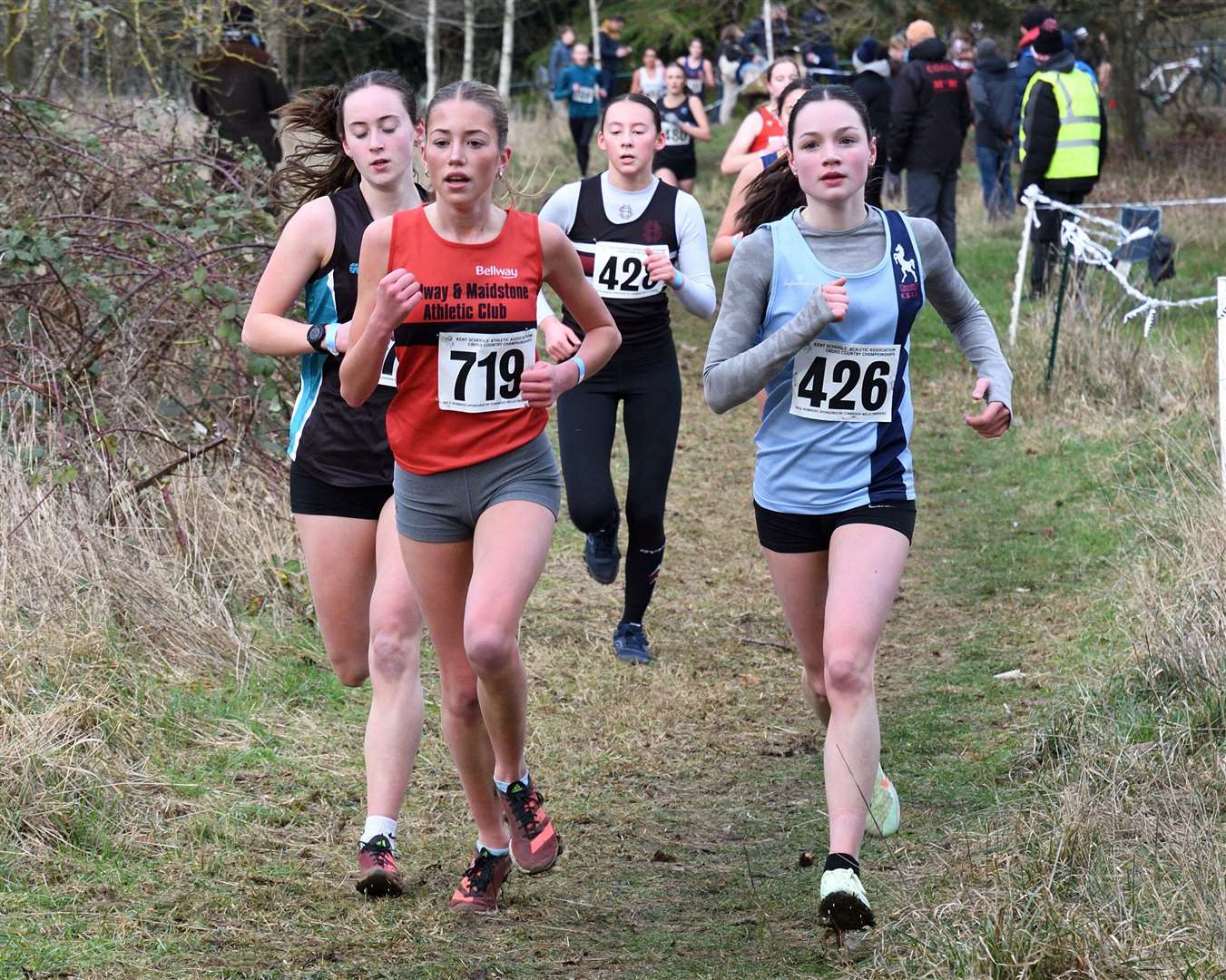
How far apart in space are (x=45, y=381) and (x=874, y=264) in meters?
3.78

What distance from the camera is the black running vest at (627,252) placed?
239 inches

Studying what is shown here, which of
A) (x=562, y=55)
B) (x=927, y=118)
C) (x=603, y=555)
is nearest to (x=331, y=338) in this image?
(x=603, y=555)

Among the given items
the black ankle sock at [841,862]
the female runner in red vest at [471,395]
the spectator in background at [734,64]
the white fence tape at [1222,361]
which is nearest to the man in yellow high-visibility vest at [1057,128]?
the white fence tape at [1222,361]

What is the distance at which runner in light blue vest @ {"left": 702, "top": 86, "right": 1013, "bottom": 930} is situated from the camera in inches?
155

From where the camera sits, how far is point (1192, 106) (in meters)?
24.9

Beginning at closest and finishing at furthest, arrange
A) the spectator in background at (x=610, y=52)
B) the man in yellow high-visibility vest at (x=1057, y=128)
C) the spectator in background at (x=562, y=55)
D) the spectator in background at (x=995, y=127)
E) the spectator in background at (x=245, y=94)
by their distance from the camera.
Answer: the spectator in background at (x=245, y=94), the man in yellow high-visibility vest at (x=1057, y=128), the spectator in background at (x=995, y=127), the spectator in background at (x=562, y=55), the spectator in background at (x=610, y=52)

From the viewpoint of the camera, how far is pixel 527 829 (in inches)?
163

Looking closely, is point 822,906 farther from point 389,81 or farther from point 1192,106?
point 1192,106

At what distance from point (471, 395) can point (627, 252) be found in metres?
2.34

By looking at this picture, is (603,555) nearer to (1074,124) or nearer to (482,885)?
(482,885)

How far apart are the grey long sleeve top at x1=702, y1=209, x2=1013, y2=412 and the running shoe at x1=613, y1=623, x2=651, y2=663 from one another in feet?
7.84

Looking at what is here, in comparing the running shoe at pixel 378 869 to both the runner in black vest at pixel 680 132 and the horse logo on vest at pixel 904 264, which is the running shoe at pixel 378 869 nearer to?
the horse logo on vest at pixel 904 264

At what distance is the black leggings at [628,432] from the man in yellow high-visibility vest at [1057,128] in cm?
694

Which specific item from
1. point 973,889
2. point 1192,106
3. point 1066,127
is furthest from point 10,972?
point 1192,106
